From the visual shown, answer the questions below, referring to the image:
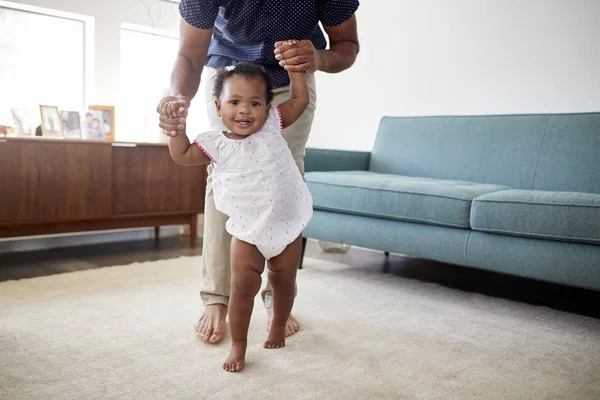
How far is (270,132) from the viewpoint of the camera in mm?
1429

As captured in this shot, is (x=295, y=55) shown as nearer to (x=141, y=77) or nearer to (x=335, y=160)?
(x=335, y=160)

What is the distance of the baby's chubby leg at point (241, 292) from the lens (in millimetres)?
1404

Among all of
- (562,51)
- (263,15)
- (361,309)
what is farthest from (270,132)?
(562,51)

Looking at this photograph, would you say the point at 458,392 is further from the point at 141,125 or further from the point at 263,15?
the point at 141,125

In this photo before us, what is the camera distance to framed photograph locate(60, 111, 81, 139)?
3.10 m

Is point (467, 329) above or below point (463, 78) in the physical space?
below

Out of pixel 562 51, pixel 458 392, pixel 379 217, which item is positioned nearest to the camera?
pixel 458 392

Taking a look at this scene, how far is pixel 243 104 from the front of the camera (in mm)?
1357

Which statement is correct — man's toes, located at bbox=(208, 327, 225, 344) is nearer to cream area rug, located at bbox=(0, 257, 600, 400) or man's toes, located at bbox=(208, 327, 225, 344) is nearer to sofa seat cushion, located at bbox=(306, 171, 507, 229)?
cream area rug, located at bbox=(0, 257, 600, 400)

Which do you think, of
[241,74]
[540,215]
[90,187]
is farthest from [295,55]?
[90,187]

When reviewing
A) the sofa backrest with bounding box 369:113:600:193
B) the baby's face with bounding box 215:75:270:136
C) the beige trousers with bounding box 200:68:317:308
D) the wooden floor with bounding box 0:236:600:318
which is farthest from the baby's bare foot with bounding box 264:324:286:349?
the sofa backrest with bounding box 369:113:600:193

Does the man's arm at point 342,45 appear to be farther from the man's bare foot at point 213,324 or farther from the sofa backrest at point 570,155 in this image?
the sofa backrest at point 570,155

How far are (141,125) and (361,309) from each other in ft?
7.19

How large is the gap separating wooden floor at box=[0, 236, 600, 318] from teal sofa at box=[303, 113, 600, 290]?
1.23ft
